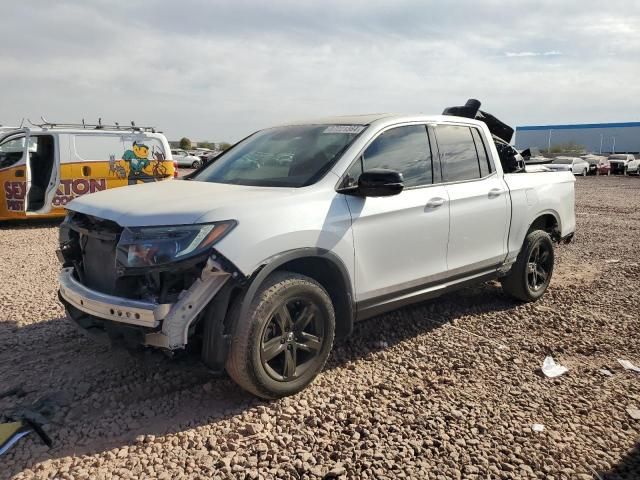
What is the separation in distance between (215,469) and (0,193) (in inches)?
371

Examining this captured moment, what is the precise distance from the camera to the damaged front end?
284 centimetres

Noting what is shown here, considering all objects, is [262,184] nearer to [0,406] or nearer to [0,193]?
[0,406]

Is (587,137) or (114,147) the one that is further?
(587,137)

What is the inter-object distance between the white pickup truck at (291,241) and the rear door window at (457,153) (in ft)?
0.05

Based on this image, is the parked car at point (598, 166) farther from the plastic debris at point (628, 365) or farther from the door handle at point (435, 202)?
the door handle at point (435, 202)

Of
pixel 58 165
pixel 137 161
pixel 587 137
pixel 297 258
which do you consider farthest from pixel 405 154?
pixel 587 137

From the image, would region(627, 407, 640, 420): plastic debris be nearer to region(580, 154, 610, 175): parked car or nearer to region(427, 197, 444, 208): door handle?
region(427, 197, 444, 208): door handle

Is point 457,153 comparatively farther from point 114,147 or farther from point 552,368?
point 114,147

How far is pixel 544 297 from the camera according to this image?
5.78 m

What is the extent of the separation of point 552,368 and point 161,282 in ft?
9.61

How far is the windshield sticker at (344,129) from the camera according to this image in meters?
3.93

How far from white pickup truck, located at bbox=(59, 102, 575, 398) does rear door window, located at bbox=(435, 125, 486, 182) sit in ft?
0.05

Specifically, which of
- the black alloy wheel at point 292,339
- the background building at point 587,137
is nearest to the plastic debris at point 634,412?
the black alloy wheel at point 292,339

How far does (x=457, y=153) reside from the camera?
4.60m
